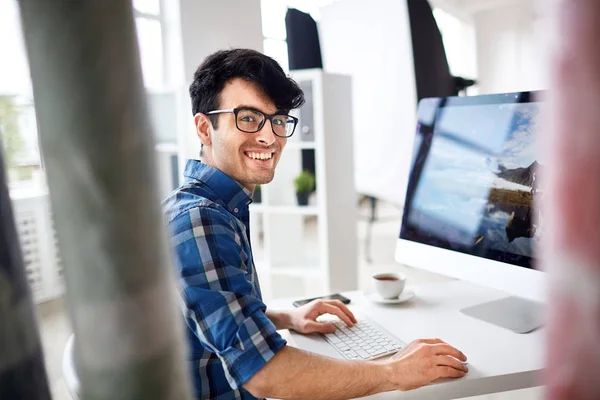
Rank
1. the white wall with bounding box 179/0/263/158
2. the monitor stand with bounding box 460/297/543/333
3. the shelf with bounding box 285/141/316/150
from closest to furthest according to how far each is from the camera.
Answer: the monitor stand with bounding box 460/297/543/333
the white wall with bounding box 179/0/263/158
the shelf with bounding box 285/141/316/150

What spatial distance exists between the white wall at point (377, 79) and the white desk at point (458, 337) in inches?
61.0

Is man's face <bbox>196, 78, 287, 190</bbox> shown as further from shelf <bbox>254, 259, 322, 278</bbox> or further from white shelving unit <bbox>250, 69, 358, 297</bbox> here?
shelf <bbox>254, 259, 322, 278</bbox>

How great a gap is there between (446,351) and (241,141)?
65 cm

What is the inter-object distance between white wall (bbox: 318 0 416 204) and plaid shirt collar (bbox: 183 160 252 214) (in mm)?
1772

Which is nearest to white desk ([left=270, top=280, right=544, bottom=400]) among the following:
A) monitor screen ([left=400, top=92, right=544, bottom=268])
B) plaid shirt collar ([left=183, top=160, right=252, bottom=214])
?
monitor screen ([left=400, top=92, right=544, bottom=268])

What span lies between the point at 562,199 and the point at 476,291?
139 centimetres

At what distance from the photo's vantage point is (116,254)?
146 millimetres

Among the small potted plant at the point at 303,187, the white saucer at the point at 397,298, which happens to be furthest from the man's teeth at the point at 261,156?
the small potted plant at the point at 303,187

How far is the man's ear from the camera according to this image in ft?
3.97

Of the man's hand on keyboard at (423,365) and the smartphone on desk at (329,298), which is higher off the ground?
the man's hand on keyboard at (423,365)

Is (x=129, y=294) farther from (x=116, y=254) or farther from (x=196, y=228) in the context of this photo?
(x=196, y=228)

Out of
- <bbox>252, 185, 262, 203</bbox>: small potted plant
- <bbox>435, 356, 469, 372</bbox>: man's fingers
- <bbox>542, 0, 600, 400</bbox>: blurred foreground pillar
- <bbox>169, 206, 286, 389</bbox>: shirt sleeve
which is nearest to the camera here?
<bbox>542, 0, 600, 400</bbox>: blurred foreground pillar

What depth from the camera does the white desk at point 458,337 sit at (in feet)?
2.97

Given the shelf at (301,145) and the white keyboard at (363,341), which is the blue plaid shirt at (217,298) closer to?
the white keyboard at (363,341)
